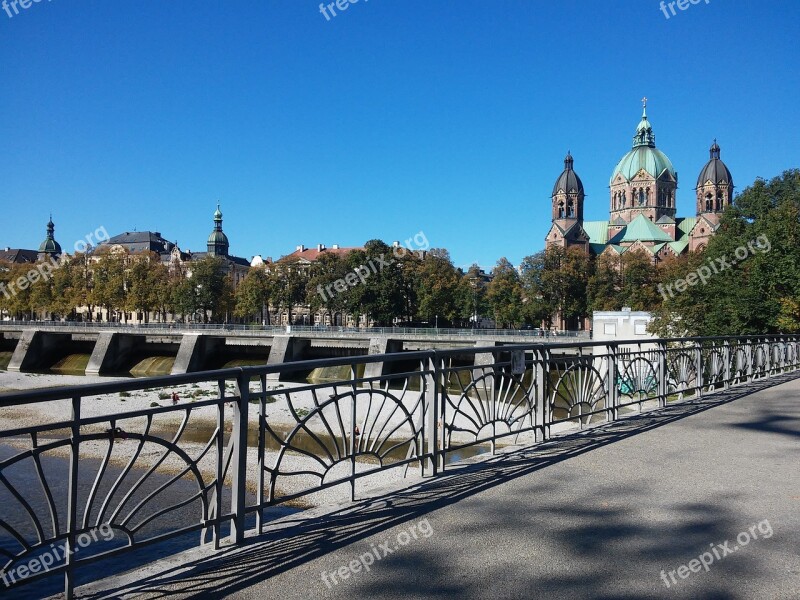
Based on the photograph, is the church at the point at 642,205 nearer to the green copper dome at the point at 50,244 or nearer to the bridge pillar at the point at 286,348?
the bridge pillar at the point at 286,348

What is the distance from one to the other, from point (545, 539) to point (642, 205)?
107m

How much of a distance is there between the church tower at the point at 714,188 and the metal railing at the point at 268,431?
85.3m

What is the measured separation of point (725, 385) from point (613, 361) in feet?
21.4

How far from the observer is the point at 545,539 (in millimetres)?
4332

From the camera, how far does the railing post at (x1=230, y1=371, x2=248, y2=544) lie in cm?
423

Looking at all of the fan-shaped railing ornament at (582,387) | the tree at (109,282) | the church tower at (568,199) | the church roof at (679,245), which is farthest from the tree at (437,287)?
the fan-shaped railing ornament at (582,387)

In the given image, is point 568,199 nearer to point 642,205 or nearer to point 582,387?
point 642,205

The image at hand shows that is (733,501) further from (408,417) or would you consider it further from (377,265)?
(377,265)

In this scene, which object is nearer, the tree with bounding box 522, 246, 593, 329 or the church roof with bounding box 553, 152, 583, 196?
the tree with bounding box 522, 246, 593, 329

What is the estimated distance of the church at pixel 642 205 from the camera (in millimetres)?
95500

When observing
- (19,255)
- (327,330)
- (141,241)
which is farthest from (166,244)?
(327,330)

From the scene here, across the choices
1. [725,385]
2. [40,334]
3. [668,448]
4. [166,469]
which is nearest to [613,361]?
[668,448]

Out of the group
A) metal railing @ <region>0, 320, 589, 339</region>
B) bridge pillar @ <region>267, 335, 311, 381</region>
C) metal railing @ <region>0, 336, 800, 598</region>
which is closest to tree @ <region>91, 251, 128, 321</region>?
metal railing @ <region>0, 320, 589, 339</region>

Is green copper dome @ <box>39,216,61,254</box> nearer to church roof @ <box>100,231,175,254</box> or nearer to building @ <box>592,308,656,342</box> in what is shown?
church roof @ <box>100,231,175,254</box>
